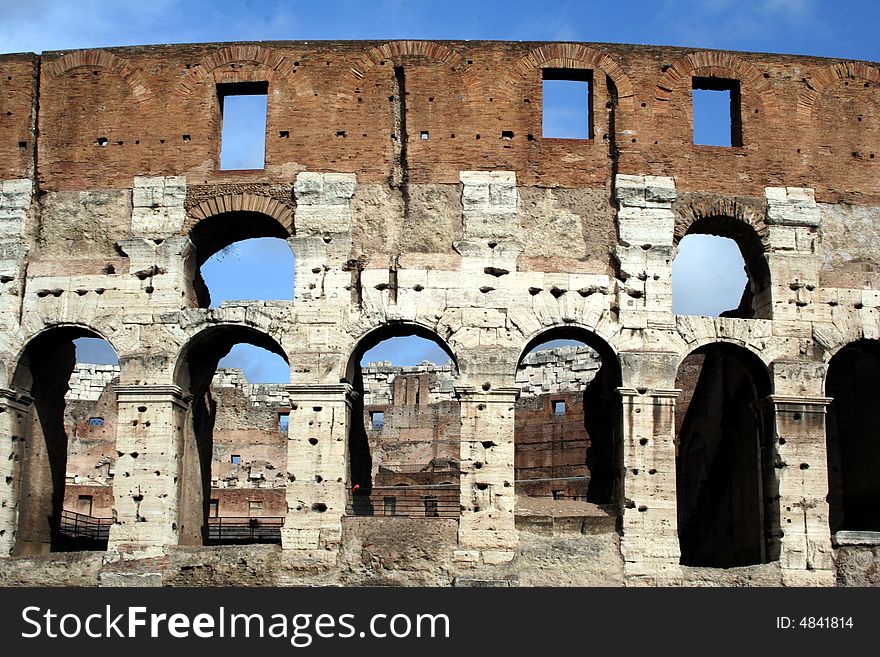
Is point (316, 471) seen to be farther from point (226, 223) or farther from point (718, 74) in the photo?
point (718, 74)

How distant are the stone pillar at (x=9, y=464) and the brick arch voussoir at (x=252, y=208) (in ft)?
11.5

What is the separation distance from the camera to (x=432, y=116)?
18.8 metres

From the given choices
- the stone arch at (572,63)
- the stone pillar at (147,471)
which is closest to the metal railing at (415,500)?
the stone pillar at (147,471)

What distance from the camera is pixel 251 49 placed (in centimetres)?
1911

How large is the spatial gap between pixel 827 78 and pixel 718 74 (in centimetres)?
168

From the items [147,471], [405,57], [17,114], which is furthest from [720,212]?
[17,114]

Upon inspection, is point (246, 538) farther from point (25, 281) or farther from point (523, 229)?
point (523, 229)

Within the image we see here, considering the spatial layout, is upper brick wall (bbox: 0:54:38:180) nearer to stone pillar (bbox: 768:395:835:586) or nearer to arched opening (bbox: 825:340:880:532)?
stone pillar (bbox: 768:395:835:586)

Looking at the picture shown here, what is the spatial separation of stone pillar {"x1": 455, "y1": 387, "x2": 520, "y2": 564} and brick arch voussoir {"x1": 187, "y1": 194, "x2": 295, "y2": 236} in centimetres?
347

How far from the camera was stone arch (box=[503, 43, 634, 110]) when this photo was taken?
18938 millimetres

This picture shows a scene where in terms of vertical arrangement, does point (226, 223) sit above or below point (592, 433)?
above

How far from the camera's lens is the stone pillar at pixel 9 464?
1791cm

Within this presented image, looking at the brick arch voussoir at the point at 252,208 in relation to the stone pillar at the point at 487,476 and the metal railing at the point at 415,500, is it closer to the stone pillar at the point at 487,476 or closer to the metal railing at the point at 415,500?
the stone pillar at the point at 487,476

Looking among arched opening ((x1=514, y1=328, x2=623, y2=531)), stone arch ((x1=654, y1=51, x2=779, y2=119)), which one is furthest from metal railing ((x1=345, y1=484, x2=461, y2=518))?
stone arch ((x1=654, y1=51, x2=779, y2=119))
